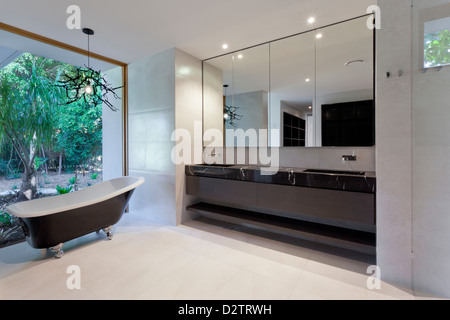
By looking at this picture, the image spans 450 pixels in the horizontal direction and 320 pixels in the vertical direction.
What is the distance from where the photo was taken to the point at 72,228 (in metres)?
2.46

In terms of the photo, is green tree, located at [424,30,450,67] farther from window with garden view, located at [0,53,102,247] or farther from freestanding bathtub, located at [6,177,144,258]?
window with garden view, located at [0,53,102,247]

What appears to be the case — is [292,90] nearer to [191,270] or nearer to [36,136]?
[191,270]

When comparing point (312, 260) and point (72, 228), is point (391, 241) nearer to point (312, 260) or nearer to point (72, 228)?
point (312, 260)

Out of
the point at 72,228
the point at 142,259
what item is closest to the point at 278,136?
the point at 142,259

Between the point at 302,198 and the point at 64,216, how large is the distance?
2.58 metres

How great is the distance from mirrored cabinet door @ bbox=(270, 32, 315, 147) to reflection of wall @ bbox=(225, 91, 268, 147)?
12cm

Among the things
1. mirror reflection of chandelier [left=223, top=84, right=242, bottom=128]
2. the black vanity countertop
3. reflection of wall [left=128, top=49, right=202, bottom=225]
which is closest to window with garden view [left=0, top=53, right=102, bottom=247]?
reflection of wall [left=128, top=49, right=202, bottom=225]

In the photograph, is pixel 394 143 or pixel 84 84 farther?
pixel 84 84

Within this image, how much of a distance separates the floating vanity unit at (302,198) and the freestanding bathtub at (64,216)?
115 centimetres

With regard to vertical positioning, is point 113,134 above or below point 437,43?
below

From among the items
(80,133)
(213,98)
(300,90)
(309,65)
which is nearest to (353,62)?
(309,65)

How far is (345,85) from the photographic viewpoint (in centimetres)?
263

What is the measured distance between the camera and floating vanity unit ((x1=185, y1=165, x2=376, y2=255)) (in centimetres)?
215

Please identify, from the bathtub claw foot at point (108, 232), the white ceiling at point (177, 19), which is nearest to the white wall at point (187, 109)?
the white ceiling at point (177, 19)
